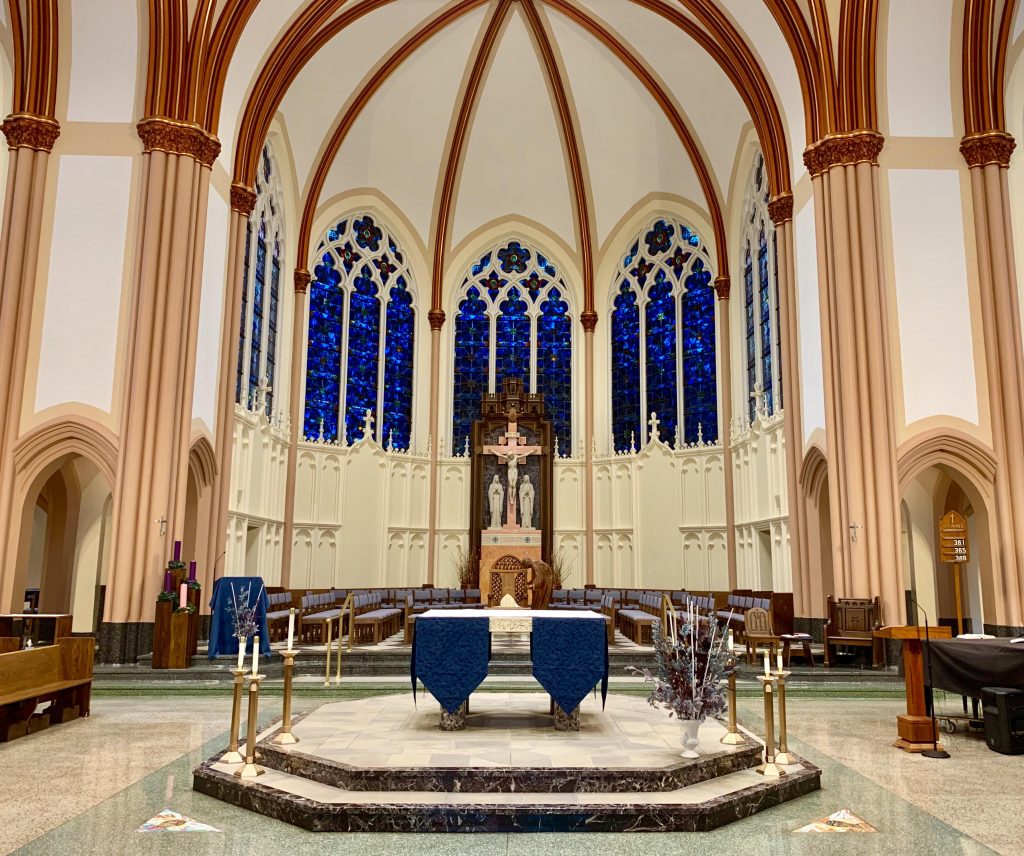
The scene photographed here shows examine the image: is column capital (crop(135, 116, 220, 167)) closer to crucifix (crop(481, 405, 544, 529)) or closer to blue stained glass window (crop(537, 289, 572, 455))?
crucifix (crop(481, 405, 544, 529))

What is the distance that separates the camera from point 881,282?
45.4 ft

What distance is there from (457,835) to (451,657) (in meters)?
2.23

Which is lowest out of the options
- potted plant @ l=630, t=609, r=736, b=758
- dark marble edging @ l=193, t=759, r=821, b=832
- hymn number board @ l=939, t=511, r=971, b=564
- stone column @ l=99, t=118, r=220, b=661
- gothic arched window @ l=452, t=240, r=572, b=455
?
dark marble edging @ l=193, t=759, r=821, b=832

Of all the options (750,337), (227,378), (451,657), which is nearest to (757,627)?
(451,657)

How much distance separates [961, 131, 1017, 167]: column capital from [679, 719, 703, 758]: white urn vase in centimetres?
1236

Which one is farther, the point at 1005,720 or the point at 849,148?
the point at 849,148

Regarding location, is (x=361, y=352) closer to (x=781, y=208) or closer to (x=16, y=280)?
(x=16, y=280)

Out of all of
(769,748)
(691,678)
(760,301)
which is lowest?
(769,748)

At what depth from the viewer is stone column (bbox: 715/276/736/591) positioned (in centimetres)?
2023

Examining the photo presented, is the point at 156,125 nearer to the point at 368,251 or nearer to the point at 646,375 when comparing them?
the point at 368,251

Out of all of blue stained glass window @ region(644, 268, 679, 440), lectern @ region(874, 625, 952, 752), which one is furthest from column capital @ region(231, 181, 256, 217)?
lectern @ region(874, 625, 952, 752)

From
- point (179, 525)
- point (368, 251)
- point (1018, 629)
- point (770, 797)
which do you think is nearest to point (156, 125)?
point (179, 525)

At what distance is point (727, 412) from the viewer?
20844mm

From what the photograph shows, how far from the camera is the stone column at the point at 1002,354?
1318 centimetres
